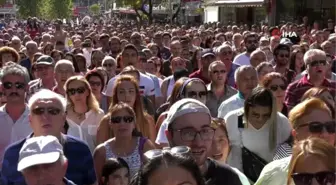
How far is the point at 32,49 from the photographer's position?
11.4 meters

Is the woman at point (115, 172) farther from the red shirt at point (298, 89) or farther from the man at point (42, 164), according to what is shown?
the red shirt at point (298, 89)

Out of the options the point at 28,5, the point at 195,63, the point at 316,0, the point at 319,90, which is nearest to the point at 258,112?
the point at 319,90

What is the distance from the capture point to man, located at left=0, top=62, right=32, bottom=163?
5352 millimetres

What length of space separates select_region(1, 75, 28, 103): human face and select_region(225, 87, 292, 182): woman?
1876 mm

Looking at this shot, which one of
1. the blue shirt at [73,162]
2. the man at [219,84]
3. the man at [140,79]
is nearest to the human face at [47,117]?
the blue shirt at [73,162]

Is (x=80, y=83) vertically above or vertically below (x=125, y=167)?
above

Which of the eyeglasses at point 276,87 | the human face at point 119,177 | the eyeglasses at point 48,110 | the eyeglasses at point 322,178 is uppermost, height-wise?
the eyeglasses at point 48,110

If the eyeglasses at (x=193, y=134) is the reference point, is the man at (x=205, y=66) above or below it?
below

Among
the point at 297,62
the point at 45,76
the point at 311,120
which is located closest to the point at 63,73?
the point at 45,76

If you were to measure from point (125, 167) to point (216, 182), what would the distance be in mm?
1474

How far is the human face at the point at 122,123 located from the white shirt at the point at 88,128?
550 millimetres

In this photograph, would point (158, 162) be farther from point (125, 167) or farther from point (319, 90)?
point (319, 90)

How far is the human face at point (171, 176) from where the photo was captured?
2521mm

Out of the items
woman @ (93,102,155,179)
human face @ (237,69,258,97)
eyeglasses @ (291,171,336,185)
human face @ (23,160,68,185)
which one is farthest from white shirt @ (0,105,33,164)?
eyeglasses @ (291,171,336,185)
